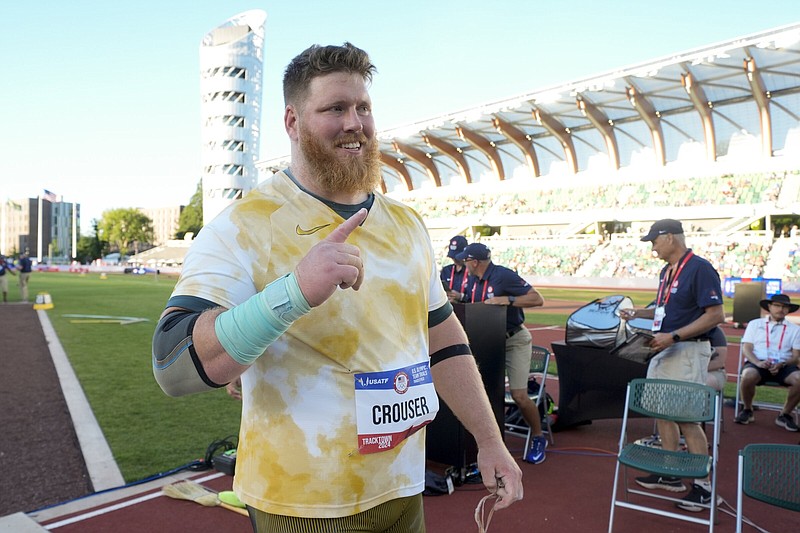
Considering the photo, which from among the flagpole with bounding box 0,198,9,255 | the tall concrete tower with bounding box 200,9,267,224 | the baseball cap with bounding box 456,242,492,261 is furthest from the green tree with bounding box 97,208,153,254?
the baseball cap with bounding box 456,242,492,261

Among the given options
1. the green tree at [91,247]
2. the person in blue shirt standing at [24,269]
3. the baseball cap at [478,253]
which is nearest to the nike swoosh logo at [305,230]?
the baseball cap at [478,253]

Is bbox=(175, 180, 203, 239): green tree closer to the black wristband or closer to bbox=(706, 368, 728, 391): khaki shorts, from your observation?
bbox=(706, 368, 728, 391): khaki shorts

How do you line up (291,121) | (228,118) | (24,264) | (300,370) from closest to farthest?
(300,370) → (291,121) → (24,264) → (228,118)

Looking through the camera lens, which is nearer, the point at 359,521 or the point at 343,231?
the point at 343,231

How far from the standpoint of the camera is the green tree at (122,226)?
117250 millimetres

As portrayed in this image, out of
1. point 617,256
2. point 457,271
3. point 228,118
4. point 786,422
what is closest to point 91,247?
point 228,118

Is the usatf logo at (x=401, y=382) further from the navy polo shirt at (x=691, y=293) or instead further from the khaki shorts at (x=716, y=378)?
the khaki shorts at (x=716, y=378)

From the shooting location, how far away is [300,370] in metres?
1.69

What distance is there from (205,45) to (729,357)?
83.4 m

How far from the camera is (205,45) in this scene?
273 feet

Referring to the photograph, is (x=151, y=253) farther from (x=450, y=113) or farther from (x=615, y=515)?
(x=615, y=515)

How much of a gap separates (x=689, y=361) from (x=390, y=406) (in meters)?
4.57

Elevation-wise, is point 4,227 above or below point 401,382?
above

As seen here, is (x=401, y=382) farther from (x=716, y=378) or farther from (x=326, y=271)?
(x=716, y=378)
